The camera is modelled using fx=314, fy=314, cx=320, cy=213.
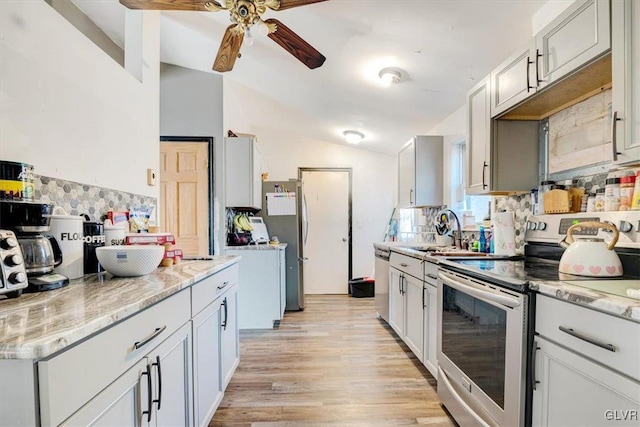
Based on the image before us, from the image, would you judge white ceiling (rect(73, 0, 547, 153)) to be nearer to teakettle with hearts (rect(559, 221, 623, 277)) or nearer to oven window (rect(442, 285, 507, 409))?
teakettle with hearts (rect(559, 221, 623, 277))

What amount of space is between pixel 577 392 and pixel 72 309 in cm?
149

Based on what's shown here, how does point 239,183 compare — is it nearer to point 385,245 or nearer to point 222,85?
point 222,85

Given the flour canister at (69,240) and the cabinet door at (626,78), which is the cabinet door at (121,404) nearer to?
the flour canister at (69,240)

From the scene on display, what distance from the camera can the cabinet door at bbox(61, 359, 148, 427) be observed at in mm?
714

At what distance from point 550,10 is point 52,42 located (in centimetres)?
236

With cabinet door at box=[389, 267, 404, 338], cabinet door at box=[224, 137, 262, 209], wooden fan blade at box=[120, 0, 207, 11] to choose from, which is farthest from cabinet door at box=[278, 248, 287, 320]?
wooden fan blade at box=[120, 0, 207, 11]

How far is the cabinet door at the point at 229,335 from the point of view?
1.85 metres

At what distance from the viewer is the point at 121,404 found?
2.78 feet

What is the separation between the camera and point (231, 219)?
3.71m

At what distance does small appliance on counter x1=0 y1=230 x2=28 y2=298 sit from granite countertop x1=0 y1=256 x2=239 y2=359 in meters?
0.04

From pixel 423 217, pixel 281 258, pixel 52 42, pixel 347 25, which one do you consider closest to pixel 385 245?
pixel 423 217

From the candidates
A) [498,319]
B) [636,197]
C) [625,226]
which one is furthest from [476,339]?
[636,197]

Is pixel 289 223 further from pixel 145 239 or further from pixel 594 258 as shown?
pixel 594 258

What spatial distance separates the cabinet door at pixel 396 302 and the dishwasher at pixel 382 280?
4.8 inches
